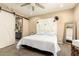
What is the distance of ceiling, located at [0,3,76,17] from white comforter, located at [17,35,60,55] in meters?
0.41

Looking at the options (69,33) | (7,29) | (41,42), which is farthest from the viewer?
(41,42)

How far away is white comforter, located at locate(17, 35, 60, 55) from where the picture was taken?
1332 mm

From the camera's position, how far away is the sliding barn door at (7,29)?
120 centimetres

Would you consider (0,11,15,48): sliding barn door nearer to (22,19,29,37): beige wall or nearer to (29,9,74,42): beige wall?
(22,19,29,37): beige wall

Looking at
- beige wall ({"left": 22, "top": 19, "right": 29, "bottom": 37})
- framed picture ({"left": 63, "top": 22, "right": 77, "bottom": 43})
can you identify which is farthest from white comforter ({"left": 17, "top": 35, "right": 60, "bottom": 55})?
framed picture ({"left": 63, "top": 22, "right": 77, "bottom": 43})

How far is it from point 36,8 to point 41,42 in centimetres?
64

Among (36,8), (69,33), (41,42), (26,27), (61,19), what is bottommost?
(41,42)

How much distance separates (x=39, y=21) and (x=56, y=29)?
1.08ft

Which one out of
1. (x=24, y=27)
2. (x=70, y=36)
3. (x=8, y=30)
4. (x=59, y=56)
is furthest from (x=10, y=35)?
(x=70, y=36)

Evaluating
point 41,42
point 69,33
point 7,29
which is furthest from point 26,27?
point 69,33

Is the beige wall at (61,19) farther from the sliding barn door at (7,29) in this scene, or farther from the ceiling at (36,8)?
the sliding barn door at (7,29)

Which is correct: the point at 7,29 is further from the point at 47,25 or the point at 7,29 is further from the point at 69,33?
the point at 69,33

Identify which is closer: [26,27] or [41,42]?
[26,27]

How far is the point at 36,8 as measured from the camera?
4.25 ft
